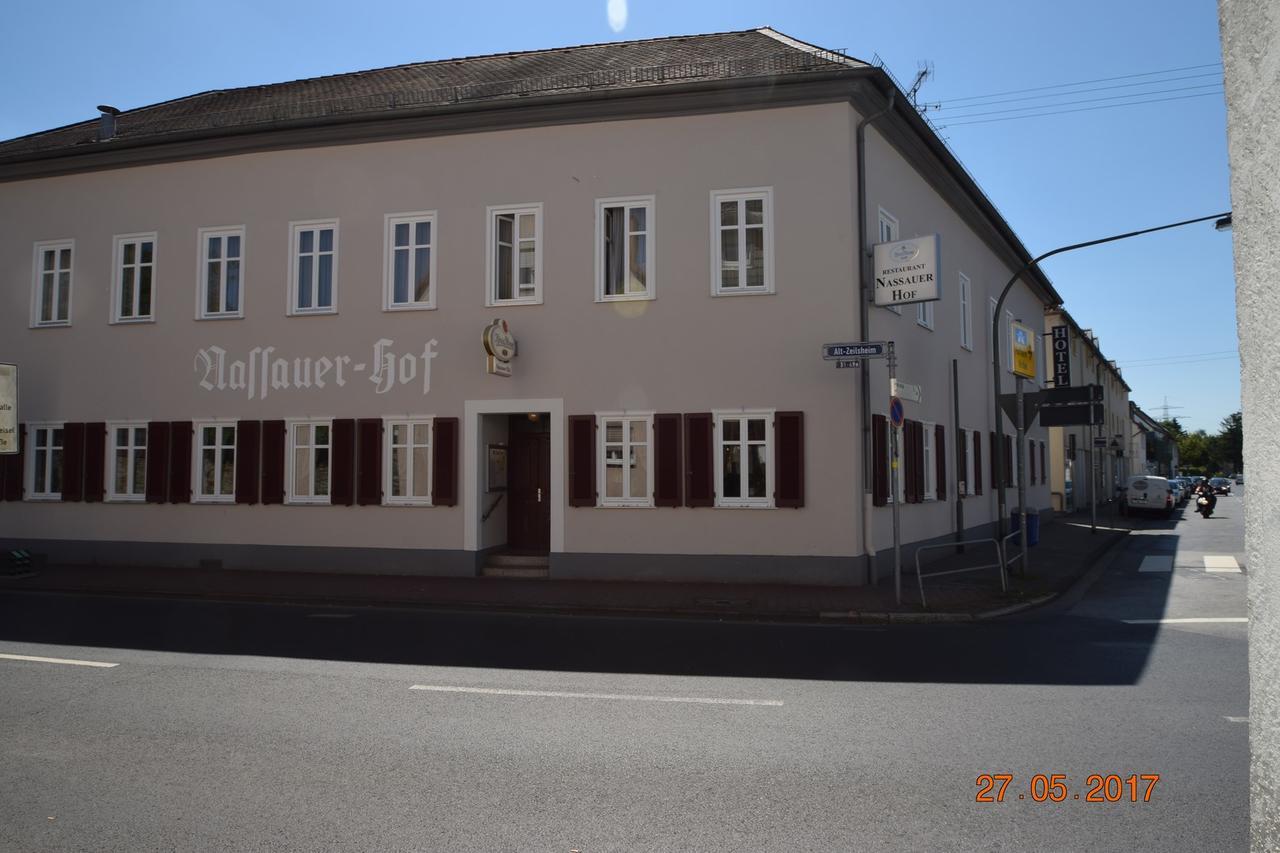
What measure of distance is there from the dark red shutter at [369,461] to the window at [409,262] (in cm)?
219

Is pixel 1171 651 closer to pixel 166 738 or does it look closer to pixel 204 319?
pixel 166 738

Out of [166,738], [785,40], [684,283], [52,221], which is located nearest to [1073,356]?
[785,40]

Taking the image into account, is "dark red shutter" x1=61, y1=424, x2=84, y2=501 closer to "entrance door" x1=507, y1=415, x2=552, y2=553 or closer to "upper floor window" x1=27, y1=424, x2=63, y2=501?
"upper floor window" x1=27, y1=424, x2=63, y2=501

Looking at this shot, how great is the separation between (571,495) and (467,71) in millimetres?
9872

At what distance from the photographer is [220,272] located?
1795cm

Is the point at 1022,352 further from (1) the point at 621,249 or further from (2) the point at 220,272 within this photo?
(2) the point at 220,272

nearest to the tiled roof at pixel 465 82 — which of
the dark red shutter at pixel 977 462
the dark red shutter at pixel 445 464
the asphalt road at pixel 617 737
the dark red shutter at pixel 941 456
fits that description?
the dark red shutter at pixel 445 464

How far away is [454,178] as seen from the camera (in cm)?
1662

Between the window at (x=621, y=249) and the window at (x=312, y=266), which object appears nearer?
the window at (x=621, y=249)

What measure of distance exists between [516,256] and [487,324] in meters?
1.31

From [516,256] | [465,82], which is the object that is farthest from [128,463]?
[465,82]

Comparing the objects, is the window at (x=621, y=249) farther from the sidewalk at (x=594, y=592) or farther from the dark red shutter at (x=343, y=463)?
the dark red shutter at (x=343, y=463)

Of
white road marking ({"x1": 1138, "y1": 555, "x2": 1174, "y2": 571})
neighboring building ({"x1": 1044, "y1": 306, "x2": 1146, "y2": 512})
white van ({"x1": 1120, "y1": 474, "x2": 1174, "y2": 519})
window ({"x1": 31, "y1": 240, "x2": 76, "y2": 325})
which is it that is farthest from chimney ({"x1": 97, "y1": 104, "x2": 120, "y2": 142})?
white van ({"x1": 1120, "y1": 474, "x2": 1174, "y2": 519})

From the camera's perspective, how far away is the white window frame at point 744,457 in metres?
14.9
